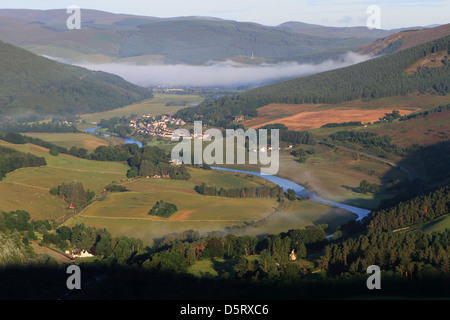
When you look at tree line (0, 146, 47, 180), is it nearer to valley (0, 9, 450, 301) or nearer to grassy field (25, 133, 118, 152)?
valley (0, 9, 450, 301)

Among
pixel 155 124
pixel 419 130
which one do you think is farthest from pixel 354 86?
pixel 155 124

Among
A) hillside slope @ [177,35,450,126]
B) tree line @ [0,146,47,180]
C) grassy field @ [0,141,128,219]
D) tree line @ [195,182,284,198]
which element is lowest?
tree line @ [195,182,284,198]

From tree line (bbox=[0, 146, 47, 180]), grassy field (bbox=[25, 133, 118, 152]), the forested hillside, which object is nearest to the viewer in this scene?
tree line (bbox=[0, 146, 47, 180])

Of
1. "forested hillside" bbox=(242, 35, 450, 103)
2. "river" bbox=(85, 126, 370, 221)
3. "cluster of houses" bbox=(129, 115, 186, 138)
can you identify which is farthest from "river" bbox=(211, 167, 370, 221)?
"forested hillside" bbox=(242, 35, 450, 103)

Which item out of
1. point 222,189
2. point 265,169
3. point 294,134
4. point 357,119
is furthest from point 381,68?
point 222,189

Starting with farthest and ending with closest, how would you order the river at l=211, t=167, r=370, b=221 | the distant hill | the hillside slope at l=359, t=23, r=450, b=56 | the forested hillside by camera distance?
the hillside slope at l=359, t=23, r=450, b=56 < the distant hill < the forested hillside < the river at l=211, t=167, r=370, b=221

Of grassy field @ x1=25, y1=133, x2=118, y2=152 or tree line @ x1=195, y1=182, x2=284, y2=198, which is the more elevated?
grassy field @ x1=25, y1=133, x2=118, y2=152

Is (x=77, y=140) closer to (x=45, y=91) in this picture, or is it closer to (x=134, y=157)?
(x=134, y=157)

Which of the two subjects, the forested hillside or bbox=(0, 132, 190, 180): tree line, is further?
the forested hillside
